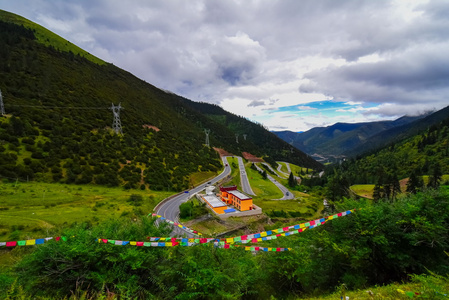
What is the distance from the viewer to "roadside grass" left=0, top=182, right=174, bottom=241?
54.3 feet

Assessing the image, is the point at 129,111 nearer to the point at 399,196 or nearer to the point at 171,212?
the point at 171,212

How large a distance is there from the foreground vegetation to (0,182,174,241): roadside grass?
9662mm

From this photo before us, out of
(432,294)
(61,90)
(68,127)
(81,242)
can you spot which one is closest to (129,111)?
(61,90)

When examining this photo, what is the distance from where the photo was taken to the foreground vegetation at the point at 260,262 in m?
6.34

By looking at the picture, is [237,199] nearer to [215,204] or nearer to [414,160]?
[215,204]

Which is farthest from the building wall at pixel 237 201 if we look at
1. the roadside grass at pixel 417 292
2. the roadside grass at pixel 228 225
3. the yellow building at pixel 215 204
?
the roadside grass at pixel 417 292

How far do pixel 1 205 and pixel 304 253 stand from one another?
3177cm

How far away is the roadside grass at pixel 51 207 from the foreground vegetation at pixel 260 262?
31.7 ft

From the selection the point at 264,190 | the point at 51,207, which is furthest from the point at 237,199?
the point at 264,190

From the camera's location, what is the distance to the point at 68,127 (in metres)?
45.3

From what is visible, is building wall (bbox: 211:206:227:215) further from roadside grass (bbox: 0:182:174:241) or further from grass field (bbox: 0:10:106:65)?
grass field (bbox: 0:10:106:65)

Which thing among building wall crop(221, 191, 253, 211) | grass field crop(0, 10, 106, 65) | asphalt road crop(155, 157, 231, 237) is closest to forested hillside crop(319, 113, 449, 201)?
building wall crop(221, 191, 253, 211)

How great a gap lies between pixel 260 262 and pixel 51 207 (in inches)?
1056

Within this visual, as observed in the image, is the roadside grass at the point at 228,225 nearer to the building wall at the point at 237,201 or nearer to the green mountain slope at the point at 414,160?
the building wall at the point at 237,201
